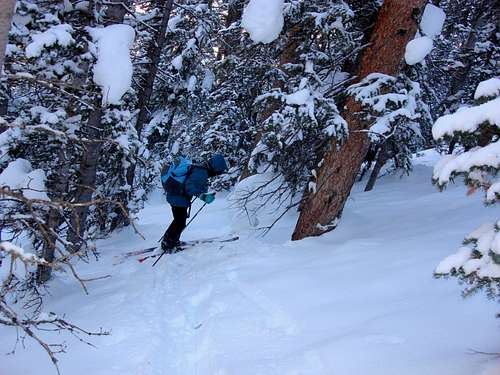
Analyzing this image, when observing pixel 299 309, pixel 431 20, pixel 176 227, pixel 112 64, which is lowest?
pixel 299 309

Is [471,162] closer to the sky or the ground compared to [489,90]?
closer to the ground

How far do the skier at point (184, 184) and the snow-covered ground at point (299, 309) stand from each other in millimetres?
554

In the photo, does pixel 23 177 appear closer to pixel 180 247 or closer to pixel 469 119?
pixel 180 247

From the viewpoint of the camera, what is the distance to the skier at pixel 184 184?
880cm

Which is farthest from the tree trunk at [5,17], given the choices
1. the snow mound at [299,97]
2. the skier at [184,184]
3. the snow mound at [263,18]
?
the skier at [184,184]

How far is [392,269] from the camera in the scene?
569 cm

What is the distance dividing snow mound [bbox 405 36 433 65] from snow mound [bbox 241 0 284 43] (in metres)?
2.02

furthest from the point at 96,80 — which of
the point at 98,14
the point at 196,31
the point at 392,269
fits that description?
the point at 196,31

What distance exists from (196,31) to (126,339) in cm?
971

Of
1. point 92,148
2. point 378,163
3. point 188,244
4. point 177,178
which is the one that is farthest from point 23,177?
point 378,163

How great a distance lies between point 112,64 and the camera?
6.53m

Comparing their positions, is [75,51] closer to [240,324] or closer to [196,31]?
[240,324]

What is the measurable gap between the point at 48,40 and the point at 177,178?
3.71 metres

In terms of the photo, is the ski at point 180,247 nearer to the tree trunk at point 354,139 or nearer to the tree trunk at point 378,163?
the tree trunk at point 354,139
